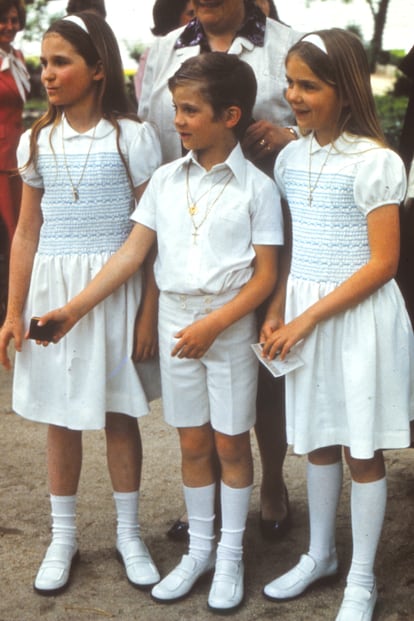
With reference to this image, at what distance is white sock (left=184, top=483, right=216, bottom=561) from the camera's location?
307 cm

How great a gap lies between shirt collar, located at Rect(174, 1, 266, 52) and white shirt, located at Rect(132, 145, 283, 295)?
42 cm

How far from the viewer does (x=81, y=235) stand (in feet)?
10.00

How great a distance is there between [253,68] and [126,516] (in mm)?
1467

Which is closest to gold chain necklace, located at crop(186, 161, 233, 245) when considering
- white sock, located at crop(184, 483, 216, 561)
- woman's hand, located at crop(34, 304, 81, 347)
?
woman's hand, located at crop(34, 304, 81, 347)

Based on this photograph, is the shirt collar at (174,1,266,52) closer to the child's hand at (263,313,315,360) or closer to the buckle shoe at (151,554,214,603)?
the child's hand at (263,313,315,360)

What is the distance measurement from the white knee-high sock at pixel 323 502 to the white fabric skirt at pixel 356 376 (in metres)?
0.17

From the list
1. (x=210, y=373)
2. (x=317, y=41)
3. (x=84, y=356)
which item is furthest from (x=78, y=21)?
(x=210, y=373)

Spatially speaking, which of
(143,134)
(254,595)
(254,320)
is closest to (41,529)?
(254,595)

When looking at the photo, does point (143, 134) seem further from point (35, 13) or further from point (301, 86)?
point (35, 13)

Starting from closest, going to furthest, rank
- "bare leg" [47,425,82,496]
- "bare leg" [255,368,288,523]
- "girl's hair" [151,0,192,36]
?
"bare leg" [47,425,82,496] → "bare leg" [255,368,288,523] → "girl's hair" [151,0,192,36]

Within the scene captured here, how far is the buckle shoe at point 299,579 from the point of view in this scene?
9.88ft

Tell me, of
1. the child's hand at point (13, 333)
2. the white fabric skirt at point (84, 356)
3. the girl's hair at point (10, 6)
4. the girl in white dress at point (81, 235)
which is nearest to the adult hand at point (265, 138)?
the girl in white dress at point (81, 235)

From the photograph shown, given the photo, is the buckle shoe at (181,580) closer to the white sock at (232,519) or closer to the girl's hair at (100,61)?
the white sock at (232,519)

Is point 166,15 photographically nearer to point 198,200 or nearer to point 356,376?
point 198,200
